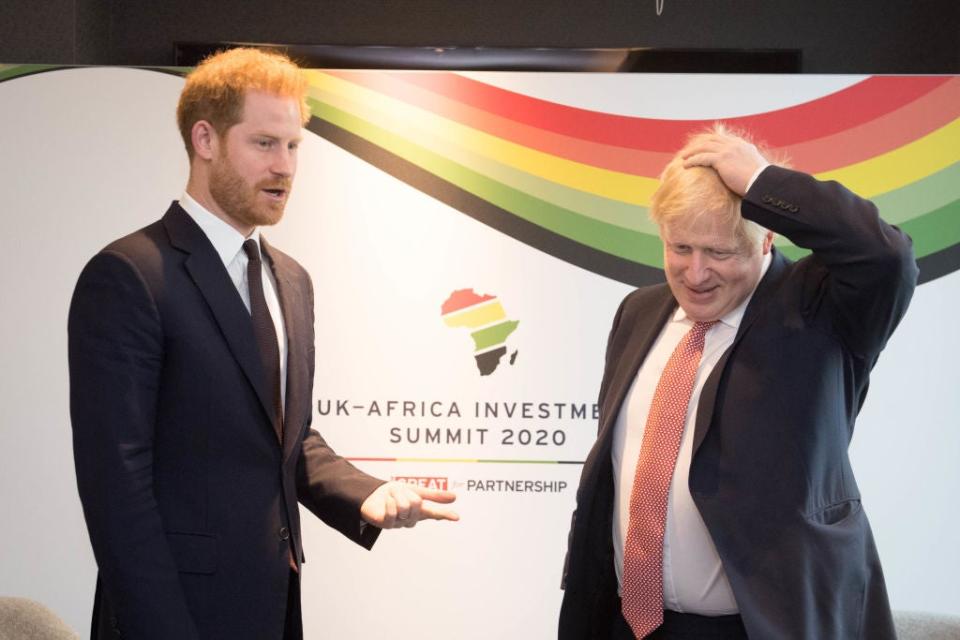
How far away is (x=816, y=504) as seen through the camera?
2.30m

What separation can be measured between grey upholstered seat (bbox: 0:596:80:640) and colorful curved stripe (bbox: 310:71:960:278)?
6.97ft

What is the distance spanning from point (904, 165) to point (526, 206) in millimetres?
1398

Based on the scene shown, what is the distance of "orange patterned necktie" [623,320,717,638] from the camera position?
7.95 feet

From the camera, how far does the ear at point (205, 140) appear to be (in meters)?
2.38

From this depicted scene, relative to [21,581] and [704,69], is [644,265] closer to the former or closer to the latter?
[704,69]

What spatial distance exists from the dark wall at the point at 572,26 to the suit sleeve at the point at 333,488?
2730 mm

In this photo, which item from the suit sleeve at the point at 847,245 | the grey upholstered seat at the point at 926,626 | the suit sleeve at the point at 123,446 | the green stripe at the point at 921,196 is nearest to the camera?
the suit sleeve at the point at 123,446

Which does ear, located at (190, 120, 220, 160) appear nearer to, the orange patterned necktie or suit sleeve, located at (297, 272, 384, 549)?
suit sleeve, located at (297, 272, 384, 549)

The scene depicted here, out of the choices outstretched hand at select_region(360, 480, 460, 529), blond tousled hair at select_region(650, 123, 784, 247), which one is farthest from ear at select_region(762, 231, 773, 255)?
outstretched hand at select_region(360, 480, 460, 529)

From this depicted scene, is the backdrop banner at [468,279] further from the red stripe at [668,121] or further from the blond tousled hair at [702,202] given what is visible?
the blond tousled hair at [702,202]

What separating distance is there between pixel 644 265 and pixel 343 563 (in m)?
1.57

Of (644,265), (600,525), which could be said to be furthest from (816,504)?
(644,265)

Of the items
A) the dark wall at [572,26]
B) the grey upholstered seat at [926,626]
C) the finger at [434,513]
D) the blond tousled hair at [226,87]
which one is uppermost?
the dark wall at [572,26]

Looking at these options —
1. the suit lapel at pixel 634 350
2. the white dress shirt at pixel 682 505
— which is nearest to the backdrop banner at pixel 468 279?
the suit lapel at pixel 634 350
